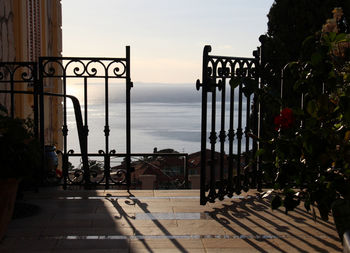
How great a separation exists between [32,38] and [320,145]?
750 cm

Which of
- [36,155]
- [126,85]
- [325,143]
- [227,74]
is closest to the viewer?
[325,143]

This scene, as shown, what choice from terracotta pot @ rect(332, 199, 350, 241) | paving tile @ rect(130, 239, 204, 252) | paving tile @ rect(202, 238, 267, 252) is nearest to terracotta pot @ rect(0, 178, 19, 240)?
paving tile @ rect(130, 239, 204, 252)

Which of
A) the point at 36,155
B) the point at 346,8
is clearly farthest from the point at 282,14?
the point at 36,155

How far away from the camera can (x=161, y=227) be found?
4.13 meters

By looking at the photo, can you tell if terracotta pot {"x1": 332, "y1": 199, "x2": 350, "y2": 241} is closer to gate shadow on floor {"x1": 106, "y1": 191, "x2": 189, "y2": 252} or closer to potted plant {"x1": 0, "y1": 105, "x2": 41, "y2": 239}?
gate shadow on floor {"x1": 106, "y1": 191, "x2": 189, "y2": 252}

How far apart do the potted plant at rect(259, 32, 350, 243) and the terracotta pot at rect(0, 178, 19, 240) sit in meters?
1.88

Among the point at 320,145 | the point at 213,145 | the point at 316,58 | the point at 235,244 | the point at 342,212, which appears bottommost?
the point at 235,244

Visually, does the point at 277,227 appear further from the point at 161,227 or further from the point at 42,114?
the point at 42,114

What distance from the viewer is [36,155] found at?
3.81 m

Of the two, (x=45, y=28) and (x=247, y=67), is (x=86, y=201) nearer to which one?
(x=247, y=67)

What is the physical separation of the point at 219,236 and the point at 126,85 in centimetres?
233

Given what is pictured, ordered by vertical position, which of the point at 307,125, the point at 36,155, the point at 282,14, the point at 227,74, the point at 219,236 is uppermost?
the point at 282,14

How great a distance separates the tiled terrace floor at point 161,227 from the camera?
3650 mm

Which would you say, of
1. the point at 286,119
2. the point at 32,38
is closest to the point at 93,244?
the point at 286,119
